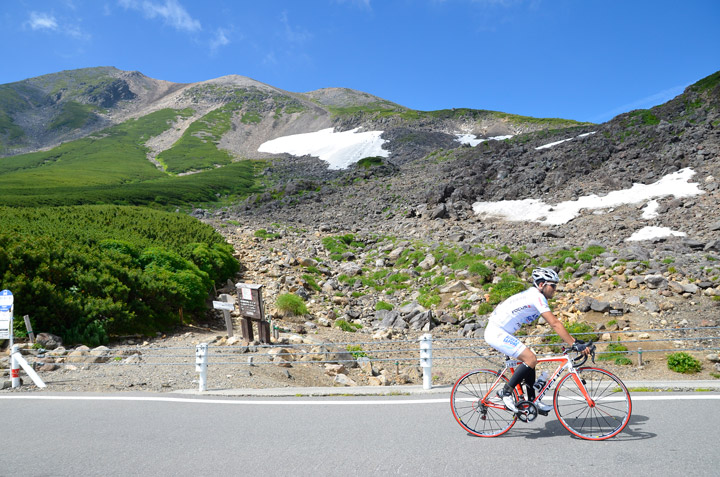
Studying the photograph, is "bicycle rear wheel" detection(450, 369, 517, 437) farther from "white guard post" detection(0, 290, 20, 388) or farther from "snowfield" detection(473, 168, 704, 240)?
"snowfield" detection(473, 168, 704, 240)

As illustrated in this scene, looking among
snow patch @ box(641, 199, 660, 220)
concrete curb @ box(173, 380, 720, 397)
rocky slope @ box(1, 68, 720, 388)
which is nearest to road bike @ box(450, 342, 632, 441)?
concrete curb @ box(173, 380, 720, 397)

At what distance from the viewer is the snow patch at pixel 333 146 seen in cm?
8844

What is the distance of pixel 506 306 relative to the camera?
576cm

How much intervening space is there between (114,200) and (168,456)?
187ft

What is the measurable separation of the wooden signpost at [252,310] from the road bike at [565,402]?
865 centimetres

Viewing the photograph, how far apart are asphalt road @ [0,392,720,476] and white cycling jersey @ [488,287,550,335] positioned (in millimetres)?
1427

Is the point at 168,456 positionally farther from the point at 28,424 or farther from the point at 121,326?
the point at 121,326

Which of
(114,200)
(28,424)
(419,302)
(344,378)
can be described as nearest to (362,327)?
(419,302)

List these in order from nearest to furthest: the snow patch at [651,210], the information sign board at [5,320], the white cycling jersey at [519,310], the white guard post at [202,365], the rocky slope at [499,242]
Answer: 1. the white cycling jersey at [519,310]
2. the white guard post at [202,365]
3. the information sign board at [5,320]
4. the rocky slope at [499,242]
5. the snow patch at [651,210]

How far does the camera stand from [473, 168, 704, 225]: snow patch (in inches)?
1056

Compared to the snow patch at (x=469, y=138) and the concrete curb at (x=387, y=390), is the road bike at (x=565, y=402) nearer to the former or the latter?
the concrete curb at (x=387, y=390)

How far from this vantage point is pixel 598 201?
95.6 feet

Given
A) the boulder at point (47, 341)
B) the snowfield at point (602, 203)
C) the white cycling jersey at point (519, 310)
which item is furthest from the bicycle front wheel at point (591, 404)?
the snowfield at point (602, 203)

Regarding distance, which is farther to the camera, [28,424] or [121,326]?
[121,326]
